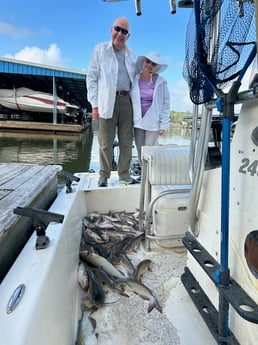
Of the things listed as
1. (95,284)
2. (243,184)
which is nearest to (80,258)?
(95,284)

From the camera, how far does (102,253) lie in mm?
1772

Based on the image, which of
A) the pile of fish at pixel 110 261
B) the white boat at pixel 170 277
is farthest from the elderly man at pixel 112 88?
the white boat at pixel 170 277

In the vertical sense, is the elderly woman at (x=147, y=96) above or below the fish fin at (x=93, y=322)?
above

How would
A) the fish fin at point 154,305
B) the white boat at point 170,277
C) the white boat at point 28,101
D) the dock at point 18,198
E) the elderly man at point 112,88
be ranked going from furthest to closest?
the white boat at point 28,101 → the elderly man at point 112,88 → the fish fin at point 154,305 → the dock at point 18,198 → the white boat at point 170,277

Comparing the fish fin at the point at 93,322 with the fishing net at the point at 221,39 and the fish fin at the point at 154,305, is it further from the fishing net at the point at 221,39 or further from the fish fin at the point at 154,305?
the fishing net at the point at 221,39

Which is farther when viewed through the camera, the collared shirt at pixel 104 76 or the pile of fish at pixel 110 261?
the collared shirt at pixel 104 76

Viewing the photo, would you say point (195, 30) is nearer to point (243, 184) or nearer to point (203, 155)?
point (203, 155)

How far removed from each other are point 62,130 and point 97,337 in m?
13.9

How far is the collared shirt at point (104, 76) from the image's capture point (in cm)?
247

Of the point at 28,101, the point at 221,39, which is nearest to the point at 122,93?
the point at 221,39

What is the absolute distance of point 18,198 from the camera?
1.34 m

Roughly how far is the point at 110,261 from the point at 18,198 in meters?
0.73

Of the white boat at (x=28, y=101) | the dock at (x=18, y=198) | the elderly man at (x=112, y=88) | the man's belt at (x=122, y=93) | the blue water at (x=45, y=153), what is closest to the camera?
the dock at (x=18, y=198)

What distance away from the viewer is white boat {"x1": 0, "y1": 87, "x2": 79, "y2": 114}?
1502 centimetres
